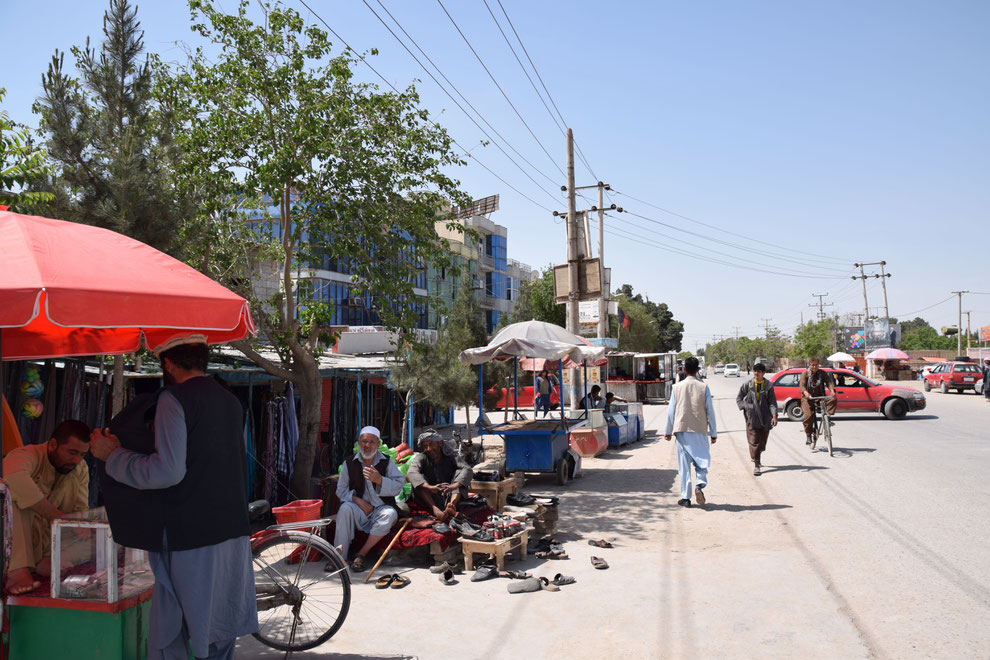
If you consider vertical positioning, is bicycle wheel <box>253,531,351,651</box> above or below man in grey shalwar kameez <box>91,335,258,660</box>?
below

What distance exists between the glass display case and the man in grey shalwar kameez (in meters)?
0.25

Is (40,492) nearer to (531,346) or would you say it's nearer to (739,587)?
Result: (739,587)

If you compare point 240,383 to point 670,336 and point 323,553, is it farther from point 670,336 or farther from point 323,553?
point 670,336

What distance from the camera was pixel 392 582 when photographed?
6.32 metres

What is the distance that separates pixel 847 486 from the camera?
10.5 meters

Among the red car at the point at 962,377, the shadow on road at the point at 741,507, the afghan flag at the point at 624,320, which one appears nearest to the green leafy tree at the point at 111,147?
the shadow on road at the point at 741,507

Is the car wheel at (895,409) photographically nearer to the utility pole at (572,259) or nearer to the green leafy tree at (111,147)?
the utility pole at (572,259)

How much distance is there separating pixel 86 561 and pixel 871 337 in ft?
287

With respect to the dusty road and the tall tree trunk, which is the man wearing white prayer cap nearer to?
the dusty road

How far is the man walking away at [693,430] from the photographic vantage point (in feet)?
31.5

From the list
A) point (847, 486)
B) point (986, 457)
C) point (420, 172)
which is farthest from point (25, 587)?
point (986, 457)

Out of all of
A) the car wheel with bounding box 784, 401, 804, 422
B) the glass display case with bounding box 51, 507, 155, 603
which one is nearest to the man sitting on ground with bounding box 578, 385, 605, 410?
the car wheel with bounding box 784, 401, 804, 422

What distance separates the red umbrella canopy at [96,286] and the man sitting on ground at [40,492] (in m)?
1.20

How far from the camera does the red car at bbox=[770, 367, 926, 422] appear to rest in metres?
22.0
